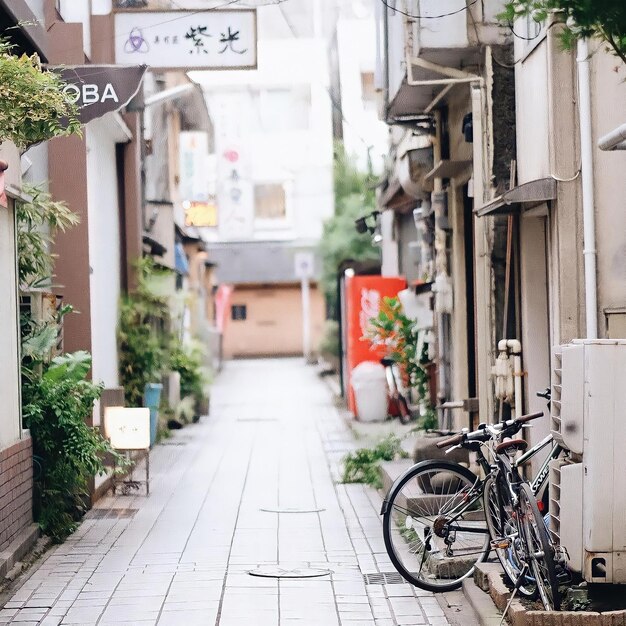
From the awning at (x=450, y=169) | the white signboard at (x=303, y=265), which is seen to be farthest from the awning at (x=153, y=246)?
the white signboard at (x=303, y=265)

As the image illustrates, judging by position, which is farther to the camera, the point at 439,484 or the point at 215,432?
the point at 215,432

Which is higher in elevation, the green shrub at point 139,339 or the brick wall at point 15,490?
the green shrub at point 139,339

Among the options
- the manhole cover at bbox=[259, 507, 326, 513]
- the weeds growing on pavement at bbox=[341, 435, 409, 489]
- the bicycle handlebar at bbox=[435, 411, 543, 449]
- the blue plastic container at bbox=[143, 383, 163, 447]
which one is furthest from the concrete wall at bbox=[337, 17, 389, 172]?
the bicycle handlebar at bbox=[435, 411, 543, 449]

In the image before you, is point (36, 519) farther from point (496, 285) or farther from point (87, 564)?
point (496, 285)

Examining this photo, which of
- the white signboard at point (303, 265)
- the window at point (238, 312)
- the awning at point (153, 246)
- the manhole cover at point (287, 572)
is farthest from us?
the window at point (238, 312)

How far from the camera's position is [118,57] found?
14.1 metres

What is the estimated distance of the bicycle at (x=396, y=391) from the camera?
71.5 ft

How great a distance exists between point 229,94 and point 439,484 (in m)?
43.6

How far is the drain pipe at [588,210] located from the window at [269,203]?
41.9 metres

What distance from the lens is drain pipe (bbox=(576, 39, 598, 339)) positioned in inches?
372

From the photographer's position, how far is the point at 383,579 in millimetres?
9211

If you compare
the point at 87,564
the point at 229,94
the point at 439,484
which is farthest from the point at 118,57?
the point at 229,94

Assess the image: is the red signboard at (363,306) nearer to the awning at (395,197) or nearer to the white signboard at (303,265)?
the awning at (395,197)

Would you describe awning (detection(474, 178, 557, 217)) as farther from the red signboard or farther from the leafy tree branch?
the red signboard
